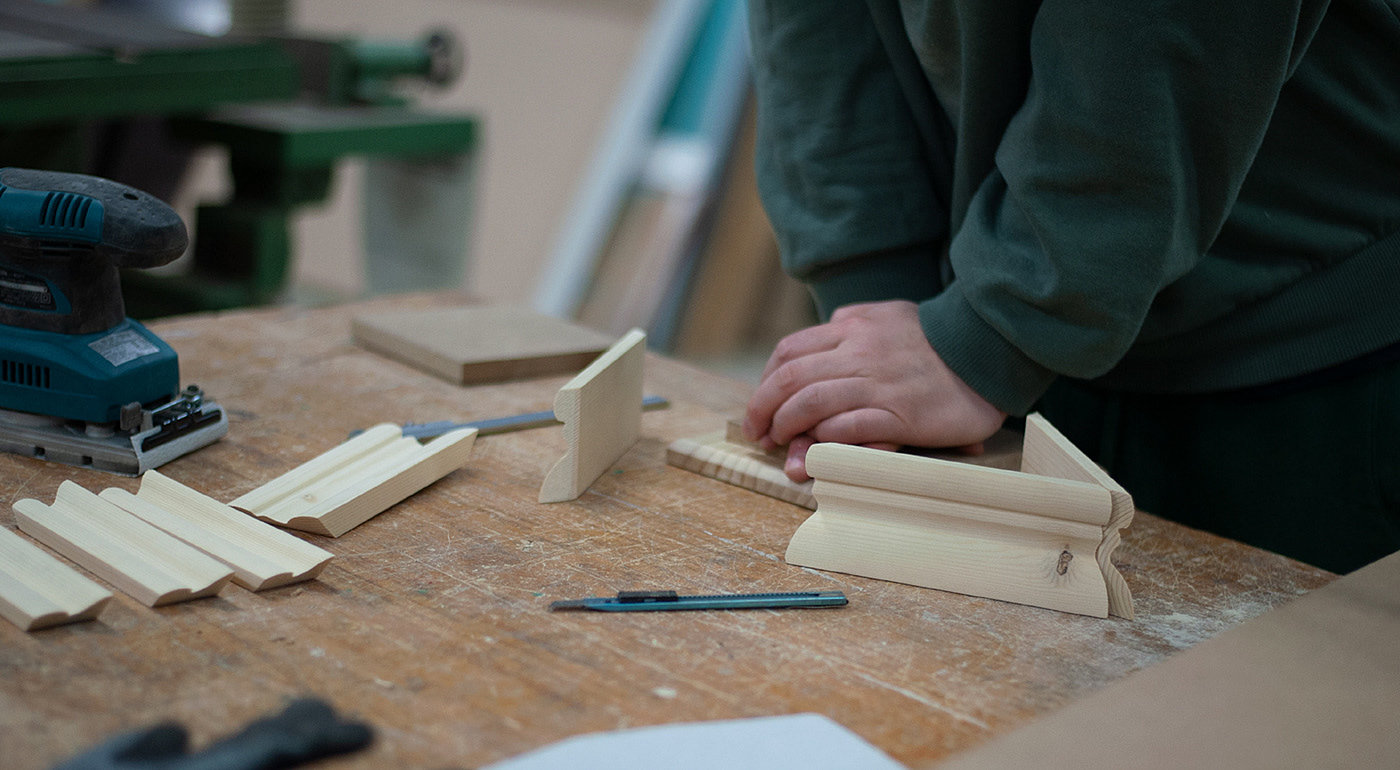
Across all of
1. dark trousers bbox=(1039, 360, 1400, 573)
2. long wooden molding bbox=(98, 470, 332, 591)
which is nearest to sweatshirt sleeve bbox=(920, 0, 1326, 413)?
dark trousers bbox=(1039, 360, 1400, 573)

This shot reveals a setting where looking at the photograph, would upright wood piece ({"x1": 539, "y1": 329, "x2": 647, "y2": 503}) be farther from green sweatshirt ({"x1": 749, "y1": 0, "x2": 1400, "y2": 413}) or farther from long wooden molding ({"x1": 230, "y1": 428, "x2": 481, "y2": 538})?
green sweatshirt ({"x1": 749, "y1": 0, "x2": 1400, "y2": 413})

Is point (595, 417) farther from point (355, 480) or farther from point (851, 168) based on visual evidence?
point (851, 168)

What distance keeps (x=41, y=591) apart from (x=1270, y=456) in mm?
1001

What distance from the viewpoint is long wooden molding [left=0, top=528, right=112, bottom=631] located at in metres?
0.64

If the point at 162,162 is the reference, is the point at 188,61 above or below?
above

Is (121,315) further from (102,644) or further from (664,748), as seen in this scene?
(664,748)

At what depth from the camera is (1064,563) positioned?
2.52ft

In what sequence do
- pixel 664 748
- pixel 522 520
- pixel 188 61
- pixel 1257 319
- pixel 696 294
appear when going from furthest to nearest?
1. pixel 696 294
2. pixel 188 61
3. pixel 1257 319
4. pixel 522 520
5. pixel 664 748

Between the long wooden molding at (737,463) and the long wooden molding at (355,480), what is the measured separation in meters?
0.19

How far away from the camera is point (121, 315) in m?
0.95

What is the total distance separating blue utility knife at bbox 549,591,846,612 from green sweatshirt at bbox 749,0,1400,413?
0.28m

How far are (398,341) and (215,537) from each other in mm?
492

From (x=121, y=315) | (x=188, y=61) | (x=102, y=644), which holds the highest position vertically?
(x=188, y=61)

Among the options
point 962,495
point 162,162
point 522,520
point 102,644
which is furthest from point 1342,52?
point 162,162
